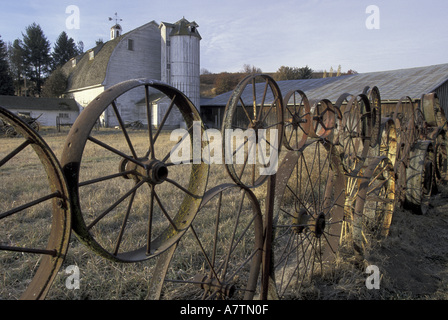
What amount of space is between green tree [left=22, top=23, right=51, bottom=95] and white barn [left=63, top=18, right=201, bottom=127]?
20.3m

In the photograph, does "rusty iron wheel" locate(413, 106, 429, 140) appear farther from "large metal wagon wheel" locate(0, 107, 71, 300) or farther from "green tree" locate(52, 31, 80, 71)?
"green tree" locate(52, 31, 80, 71)

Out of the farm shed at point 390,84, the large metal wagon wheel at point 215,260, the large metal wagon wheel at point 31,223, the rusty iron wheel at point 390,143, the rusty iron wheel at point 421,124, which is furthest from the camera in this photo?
the farm shed at point 390,84

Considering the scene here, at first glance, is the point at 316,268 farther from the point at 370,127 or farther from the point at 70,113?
the point at 70,113

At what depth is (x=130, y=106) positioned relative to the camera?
82.6ft

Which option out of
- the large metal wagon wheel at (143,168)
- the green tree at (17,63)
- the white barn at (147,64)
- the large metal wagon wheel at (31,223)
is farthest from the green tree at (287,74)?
the large metal wagon wheel at (143,168)

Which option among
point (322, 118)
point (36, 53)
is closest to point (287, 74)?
point (36, 53)

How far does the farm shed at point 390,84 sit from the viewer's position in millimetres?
14570

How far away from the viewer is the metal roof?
14.7m

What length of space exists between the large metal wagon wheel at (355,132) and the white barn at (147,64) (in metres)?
19.2

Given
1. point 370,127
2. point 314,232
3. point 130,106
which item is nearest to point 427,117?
point 370,127

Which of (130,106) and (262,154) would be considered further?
(130,106)

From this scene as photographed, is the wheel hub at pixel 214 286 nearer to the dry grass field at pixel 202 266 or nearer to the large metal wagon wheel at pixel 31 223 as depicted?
the dry grass field at pixel 202 266

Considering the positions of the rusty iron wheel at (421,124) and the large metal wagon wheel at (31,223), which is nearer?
the large metal wagon wheel at (31,223)
